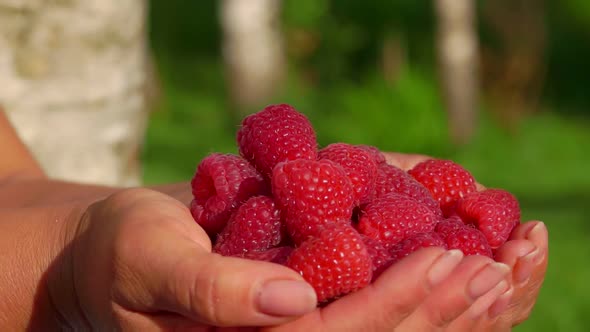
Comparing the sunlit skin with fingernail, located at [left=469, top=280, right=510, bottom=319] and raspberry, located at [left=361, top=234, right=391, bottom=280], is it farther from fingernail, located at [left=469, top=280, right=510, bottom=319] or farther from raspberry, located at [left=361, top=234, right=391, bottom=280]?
raspberry, located at [left=361, top=234, right=391, bottom=280]

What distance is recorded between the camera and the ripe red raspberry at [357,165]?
179 centimetres

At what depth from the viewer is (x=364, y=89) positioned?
711cm

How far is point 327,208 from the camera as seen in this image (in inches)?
64.4

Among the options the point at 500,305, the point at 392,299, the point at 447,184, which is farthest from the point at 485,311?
the point at 447,184

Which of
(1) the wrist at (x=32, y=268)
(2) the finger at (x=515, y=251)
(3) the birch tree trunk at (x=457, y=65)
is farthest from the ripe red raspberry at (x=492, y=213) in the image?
(3) the birch tree trunk at (x=457, y=65)

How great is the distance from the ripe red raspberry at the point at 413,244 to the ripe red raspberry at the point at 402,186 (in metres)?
0.17

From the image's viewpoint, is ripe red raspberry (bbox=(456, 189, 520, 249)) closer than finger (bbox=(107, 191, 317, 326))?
No

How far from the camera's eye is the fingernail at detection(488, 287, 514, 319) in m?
1.56

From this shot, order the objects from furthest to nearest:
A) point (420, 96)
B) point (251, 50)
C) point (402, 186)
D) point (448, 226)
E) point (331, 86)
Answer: point (331, 86), point (251, 50), point (420, 96), point (402, 186), point (448, 226)

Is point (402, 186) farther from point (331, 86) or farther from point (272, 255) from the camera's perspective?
point (331, 86)

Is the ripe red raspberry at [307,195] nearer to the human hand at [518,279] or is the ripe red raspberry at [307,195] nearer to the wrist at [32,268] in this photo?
the human hand at [518,279]

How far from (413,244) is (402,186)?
0.88 feet

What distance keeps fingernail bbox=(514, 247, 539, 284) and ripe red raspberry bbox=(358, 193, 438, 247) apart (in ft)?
0.63

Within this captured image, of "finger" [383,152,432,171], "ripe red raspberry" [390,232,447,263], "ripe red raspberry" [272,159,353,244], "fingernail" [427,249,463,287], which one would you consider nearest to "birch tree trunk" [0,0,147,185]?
"finger" [383,152,432,171]
